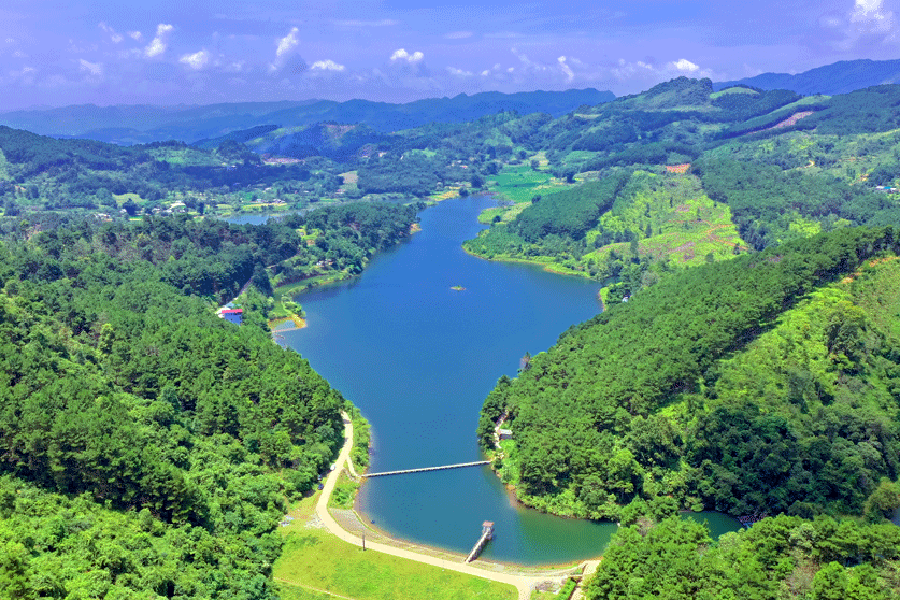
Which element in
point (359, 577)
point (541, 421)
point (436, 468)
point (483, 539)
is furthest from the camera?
point (436, 468)

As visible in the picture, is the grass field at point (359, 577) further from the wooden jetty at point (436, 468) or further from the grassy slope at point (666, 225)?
the grassy slope at point (666, 225)

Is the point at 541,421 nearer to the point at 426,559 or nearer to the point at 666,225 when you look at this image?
the point at 426,559

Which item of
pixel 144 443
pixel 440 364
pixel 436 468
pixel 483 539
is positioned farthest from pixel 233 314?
→ pixel 483 539

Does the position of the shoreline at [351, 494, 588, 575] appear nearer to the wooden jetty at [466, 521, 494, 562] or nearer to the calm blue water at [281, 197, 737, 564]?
the wooden jetty at [466, 521, 494, 562]

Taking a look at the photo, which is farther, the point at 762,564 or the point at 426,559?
the point at 426,559

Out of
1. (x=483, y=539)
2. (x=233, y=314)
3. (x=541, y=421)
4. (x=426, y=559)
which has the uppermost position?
(x=233, y=314)

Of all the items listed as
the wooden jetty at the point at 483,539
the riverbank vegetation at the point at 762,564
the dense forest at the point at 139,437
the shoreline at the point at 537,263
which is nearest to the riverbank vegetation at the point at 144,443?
the dense forest at the point at 139,437

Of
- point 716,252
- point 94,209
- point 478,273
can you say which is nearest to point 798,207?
point 716,252

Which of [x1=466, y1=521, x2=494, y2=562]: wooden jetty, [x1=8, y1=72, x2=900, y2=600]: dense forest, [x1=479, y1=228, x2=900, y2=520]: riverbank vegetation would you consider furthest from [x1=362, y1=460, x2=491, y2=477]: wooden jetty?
[x1=466, y1=521, x2=494, y2=562]: wooden jetty
